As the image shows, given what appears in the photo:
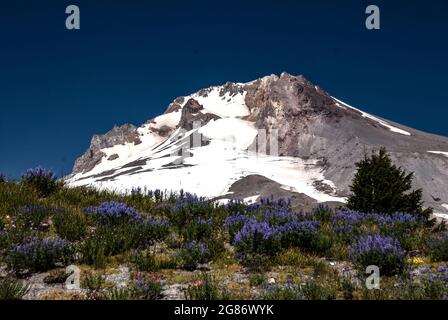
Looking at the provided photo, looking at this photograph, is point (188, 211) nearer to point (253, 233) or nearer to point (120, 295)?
point (253, 233)

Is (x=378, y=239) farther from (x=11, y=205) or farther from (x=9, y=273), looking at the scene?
(x=11, y=205)

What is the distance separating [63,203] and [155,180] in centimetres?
12216

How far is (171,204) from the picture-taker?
1244 cm

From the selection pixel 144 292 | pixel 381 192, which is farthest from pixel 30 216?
pixel 381 192

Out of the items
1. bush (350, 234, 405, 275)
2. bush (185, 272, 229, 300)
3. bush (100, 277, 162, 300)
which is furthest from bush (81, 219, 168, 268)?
bush (350, 234, 405, 275)

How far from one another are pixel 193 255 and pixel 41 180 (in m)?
6.19

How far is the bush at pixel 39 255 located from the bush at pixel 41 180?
4.68m

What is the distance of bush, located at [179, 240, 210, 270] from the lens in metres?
A: 8.51

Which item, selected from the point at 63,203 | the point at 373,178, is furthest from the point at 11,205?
the point at 373,178

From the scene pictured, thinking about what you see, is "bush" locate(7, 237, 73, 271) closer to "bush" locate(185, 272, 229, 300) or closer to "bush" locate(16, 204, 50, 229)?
"bush" locate(16, 204, 50, 229)

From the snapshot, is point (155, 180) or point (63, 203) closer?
point (63, 203)
